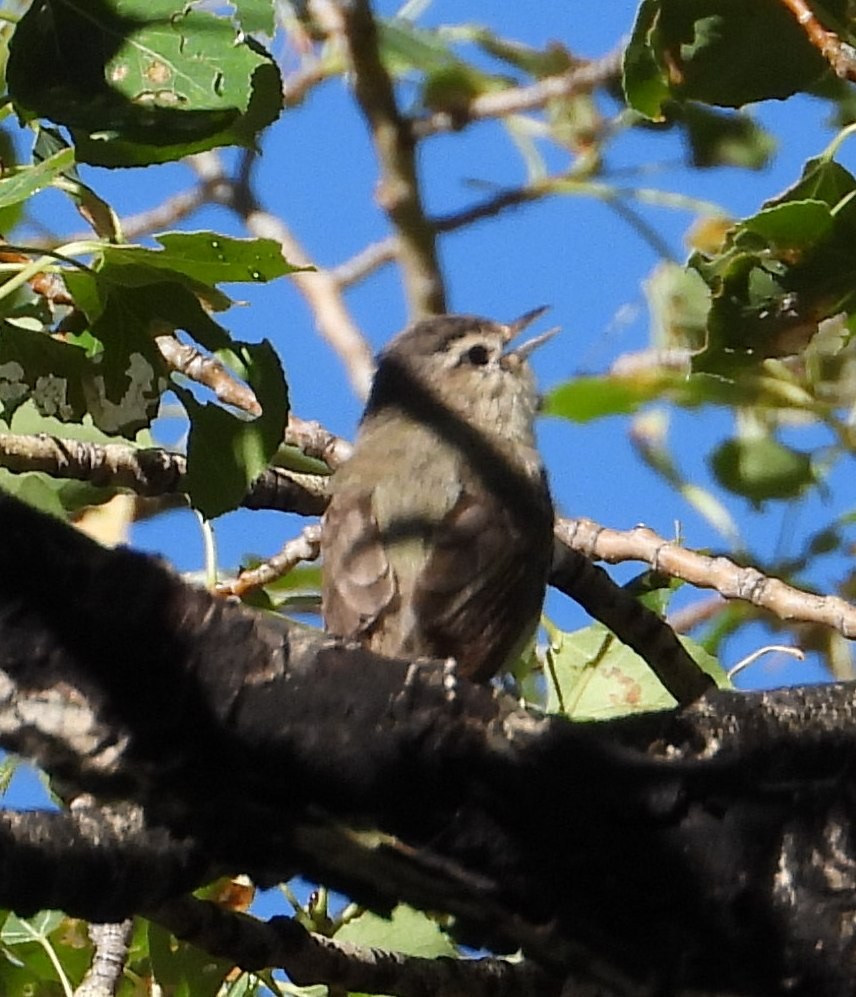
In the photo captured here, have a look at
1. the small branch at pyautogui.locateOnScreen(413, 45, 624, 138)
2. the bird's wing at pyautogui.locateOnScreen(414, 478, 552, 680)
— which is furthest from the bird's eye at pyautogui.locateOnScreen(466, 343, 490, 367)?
the bird's wing at pyautogui.locateOnScreen(414, 478, 552, 680)

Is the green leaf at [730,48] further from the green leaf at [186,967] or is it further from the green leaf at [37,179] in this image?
the green leaf at [186,967]

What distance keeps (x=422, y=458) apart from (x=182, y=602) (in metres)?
2.81

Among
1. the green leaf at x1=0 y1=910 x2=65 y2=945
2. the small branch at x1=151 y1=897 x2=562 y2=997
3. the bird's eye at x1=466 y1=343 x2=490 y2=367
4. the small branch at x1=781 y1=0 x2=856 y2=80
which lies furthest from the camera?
the bird's eye at x1=466 y1=343 x2=490 y2=367

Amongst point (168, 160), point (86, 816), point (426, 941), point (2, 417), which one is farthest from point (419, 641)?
point (86, 816)

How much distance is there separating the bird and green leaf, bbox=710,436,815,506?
1.45ft

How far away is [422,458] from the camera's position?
4156 millimetres

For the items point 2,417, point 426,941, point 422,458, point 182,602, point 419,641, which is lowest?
point 182,602

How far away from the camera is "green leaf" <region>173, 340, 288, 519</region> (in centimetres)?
222

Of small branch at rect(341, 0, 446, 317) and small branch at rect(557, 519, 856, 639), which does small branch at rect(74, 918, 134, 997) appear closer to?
small branch at rect(557, 519, 856, 639)

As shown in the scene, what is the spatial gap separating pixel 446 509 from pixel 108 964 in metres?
1.77

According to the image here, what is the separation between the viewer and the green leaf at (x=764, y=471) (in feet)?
11.1

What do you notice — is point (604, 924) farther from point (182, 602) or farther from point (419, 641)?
point (419, 641)

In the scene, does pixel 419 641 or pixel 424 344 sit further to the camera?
pixel 424 344

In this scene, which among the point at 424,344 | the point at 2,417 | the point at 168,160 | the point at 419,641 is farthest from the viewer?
the point at 424,344
